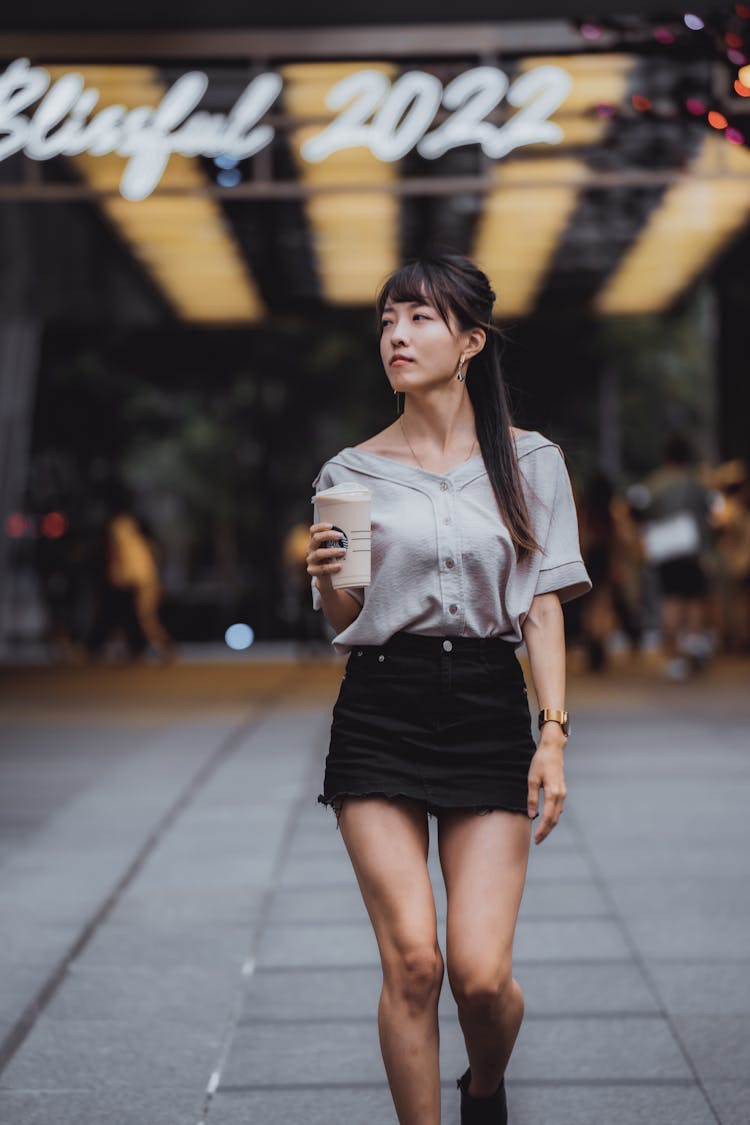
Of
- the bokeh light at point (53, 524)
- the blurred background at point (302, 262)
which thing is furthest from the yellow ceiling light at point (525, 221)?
the bokeh light at point (53, 524)

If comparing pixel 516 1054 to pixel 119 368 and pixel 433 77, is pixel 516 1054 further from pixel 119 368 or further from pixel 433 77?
pixel 119 368

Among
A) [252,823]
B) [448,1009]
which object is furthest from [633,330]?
[448,1009]

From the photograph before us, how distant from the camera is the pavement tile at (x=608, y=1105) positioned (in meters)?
3.78

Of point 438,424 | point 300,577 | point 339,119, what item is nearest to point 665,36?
point 438,424

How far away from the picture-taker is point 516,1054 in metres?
4.29

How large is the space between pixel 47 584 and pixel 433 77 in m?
12.1

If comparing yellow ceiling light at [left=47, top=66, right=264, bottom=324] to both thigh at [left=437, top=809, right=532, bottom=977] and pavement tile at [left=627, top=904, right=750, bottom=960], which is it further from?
thigh at [left=437, top=809, right=532, bottom=977]

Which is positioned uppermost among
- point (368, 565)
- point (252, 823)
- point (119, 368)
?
point (119, 368)

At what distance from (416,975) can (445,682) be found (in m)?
0.53

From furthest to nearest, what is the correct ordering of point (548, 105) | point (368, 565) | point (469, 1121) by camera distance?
point (548, 105) < point (469, 1121) < point (368, 565)

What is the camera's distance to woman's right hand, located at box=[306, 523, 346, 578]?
3105 millimetres

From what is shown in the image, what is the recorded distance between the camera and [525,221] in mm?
16469

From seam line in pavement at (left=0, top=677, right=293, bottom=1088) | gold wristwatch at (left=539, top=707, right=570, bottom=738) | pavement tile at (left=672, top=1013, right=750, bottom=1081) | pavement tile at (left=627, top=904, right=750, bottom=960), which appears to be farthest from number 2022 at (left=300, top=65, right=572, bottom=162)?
gold wristwatch at (left=539, top=707, right=570, bottom=738)

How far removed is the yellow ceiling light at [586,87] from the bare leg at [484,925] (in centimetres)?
872
